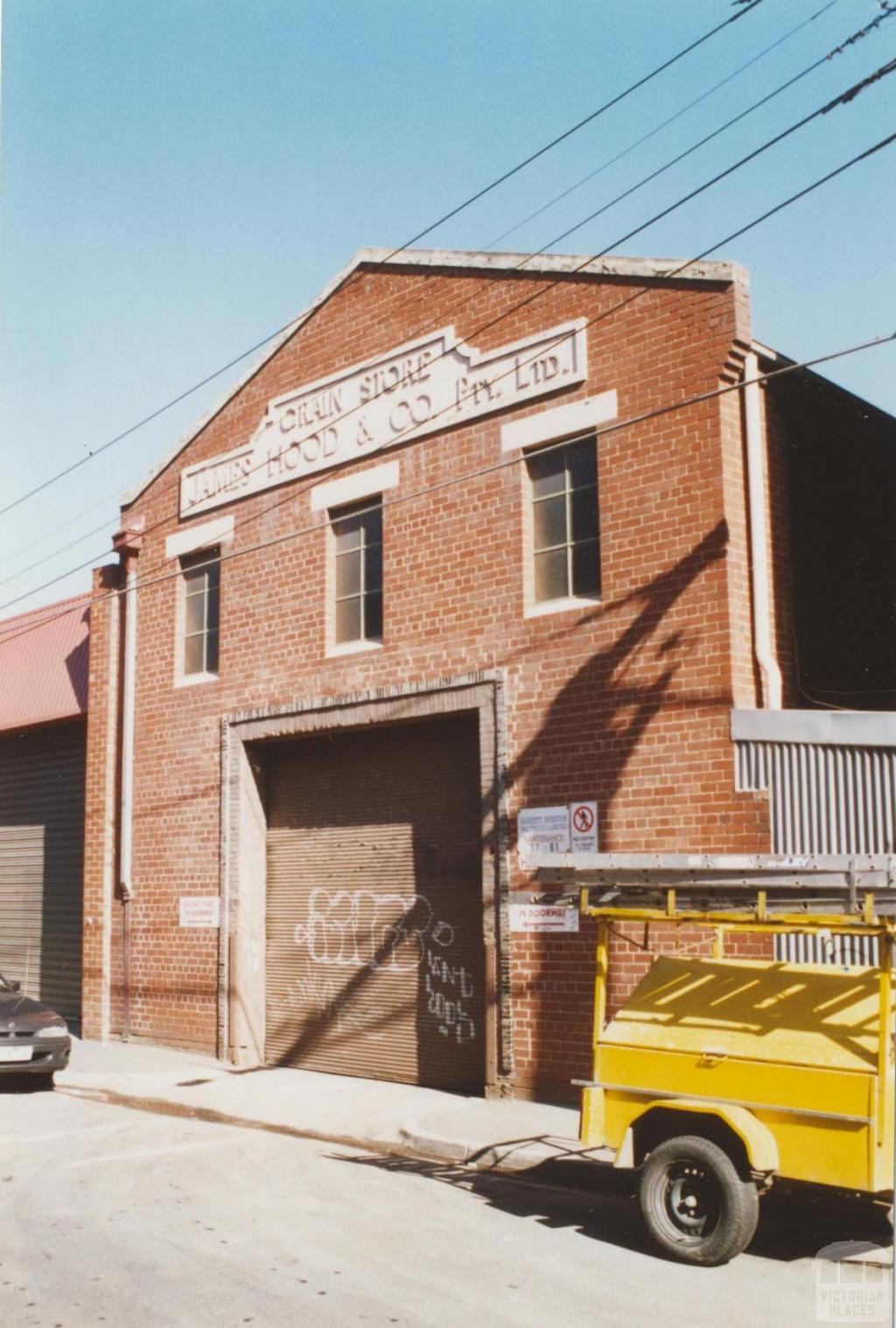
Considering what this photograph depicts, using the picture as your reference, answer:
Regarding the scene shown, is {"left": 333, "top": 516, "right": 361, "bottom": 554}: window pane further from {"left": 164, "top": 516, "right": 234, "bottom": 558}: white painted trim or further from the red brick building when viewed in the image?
{"left": 164, "top": 516, "right": 234, "bottom": 558}: white painted trim

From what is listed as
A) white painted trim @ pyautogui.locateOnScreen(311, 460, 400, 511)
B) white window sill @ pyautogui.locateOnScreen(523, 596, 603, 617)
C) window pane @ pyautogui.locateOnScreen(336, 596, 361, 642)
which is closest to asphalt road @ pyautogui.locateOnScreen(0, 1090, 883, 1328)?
white window sill @ pyautogui.locateOnScreen(523, 596, 603, 617)

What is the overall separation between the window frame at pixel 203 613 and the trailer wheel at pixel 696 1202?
10108 millimetres

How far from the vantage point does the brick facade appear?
36.6 feet

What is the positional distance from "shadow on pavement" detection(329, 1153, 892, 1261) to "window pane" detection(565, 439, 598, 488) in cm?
629

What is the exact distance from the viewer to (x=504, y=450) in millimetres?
12922

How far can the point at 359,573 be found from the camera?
47.8ft

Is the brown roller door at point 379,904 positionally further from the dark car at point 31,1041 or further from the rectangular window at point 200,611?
the dark car at point 31,1041

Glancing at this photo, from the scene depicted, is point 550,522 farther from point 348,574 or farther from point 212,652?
point 212,652

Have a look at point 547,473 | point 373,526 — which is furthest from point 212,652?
point 547,473

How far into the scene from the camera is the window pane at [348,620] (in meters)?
14.5

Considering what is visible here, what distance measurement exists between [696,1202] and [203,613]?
11.2m

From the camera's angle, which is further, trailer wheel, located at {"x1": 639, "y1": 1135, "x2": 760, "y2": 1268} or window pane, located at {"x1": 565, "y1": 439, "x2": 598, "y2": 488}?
window pane, located at {"x1": 565, "y1": 439, "x2": 598, "y2": 488}

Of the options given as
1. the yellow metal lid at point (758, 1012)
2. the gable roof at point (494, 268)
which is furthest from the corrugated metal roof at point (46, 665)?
the yellow metal lid at point (758, 1012)

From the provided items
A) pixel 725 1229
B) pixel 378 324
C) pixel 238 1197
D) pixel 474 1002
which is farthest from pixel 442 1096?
pixel 378 324
